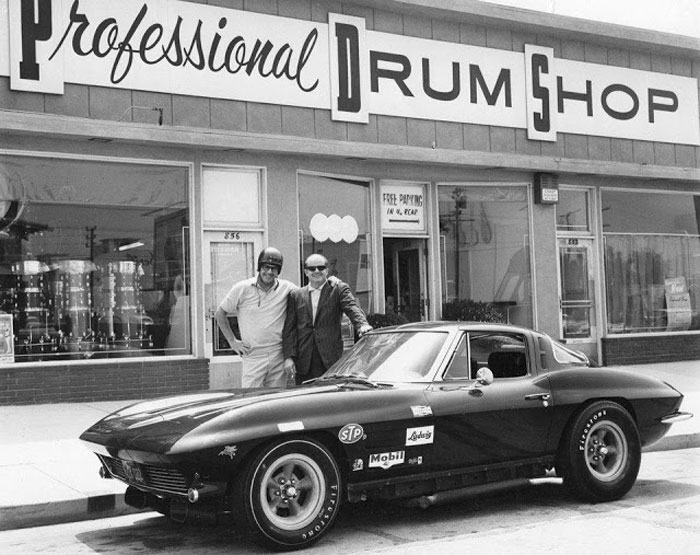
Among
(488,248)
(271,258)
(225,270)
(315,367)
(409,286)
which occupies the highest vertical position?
(488,248)

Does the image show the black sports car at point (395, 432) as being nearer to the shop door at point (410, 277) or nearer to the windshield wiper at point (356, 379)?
the windshield wiper at point (356, 379)

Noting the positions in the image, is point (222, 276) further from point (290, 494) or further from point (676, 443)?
point (290, 494)

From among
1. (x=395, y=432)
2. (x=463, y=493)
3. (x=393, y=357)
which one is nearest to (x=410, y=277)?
(x=393, y=357)

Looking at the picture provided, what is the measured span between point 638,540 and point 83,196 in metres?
8.44

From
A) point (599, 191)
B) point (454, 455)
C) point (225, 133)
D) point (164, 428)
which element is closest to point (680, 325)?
point (599, 191)

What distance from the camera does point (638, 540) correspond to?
526 centimetres

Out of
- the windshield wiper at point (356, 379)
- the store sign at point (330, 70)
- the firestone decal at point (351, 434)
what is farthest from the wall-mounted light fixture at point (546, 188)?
the firestone decal at point (351, 434)

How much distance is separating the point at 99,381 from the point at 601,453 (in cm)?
694

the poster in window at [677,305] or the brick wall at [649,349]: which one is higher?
the poster in window at [677,305]

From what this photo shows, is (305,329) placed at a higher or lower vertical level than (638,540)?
higher

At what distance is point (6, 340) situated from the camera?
1090 centimetres

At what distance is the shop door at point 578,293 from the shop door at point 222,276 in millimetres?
5801

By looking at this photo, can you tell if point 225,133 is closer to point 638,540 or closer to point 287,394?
point 287,394

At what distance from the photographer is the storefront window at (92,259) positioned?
1104 centimetres
